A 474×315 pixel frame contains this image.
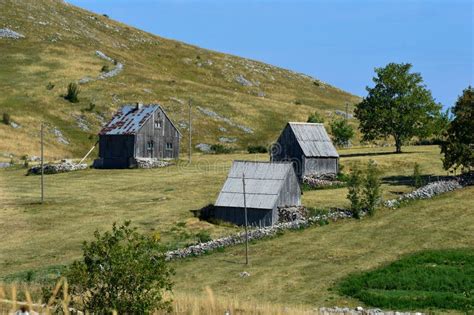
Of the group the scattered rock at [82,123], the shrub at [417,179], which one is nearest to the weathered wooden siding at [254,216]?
the shrub at [417,179]

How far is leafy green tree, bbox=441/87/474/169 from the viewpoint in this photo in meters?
62.9

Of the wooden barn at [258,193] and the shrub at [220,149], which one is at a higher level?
the shrub at [220,149]

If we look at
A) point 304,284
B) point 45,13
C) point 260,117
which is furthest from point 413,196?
point 45,13

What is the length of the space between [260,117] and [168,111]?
17.9m

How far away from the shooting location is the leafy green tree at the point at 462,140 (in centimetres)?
6291

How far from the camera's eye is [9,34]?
498 feet

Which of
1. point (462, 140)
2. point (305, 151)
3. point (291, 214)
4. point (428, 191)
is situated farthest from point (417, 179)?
point (291, 214)

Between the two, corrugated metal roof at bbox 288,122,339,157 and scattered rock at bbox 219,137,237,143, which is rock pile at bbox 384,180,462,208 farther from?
scattered rock at bbox 219,137,237,143

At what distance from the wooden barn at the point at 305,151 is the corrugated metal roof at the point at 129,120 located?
67.9 feet

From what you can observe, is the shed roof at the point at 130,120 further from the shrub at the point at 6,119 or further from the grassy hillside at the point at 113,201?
the shrub at the point at 6,119

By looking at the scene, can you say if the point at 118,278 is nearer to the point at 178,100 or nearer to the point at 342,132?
the point at 342,132

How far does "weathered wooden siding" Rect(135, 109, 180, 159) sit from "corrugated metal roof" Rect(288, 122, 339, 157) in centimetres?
2160

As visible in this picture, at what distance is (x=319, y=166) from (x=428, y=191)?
651 inches

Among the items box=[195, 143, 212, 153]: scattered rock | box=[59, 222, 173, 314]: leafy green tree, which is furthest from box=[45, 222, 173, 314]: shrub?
box=[195, 143, 212, 153]: scattered rock
